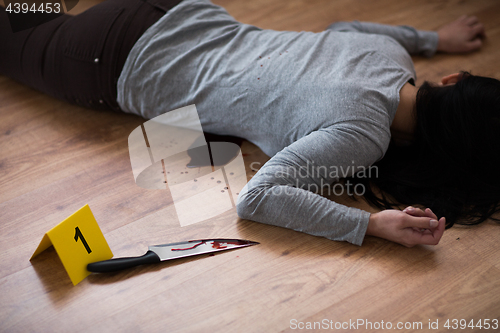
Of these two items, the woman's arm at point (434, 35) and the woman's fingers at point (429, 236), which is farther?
the woman's arm at point (434, 35)

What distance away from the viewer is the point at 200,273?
2.89 ft

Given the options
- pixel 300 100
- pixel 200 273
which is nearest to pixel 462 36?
pixel 300 100

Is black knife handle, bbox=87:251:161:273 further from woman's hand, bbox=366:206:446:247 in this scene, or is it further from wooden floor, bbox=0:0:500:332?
woman's hand, bbox=366:206:446:247

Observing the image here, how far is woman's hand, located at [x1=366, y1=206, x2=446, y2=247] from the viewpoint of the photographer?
871 millimetres

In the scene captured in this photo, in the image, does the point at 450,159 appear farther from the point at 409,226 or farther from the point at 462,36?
the point at 462,36

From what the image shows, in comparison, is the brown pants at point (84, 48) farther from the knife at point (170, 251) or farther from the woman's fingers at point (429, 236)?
the woman's fingers at point (429, 236)

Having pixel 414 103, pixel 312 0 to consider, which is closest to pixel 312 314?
pixel 414 103

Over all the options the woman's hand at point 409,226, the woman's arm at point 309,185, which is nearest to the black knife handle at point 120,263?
the woman's arm at point 309,185

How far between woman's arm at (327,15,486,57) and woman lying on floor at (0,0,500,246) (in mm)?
263

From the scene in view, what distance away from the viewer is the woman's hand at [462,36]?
1.48 meters

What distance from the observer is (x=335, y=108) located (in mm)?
953

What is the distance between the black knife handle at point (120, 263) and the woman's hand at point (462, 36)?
48.1 inches

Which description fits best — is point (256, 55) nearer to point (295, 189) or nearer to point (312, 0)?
point (295, 189)

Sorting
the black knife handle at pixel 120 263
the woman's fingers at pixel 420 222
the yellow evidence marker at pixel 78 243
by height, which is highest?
the yellow evidence marker at pixel 78 243
